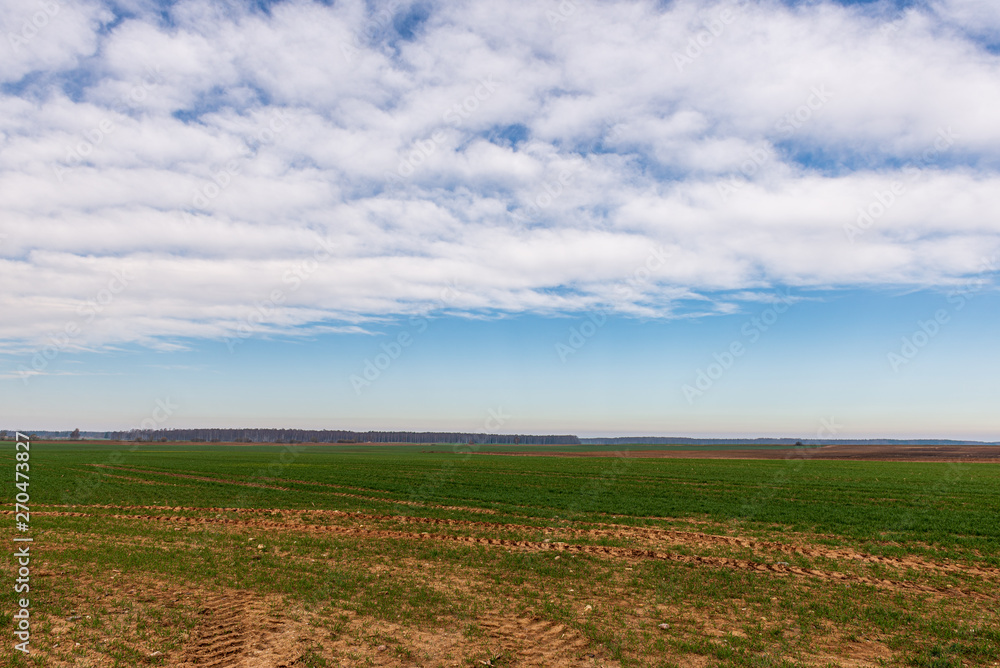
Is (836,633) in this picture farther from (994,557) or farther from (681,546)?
(994,557)

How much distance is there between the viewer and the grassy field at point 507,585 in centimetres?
1045

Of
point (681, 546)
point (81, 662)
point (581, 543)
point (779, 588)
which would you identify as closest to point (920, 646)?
point (779, 588)

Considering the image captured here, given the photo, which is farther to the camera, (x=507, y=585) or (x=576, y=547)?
(x=576, y=547)

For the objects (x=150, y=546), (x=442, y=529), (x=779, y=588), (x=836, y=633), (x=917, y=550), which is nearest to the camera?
(x=836, y=633)

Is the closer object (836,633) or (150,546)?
(836,633)

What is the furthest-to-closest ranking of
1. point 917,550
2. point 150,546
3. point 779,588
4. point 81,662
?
point 917,550 < point 150,546 < point 779,588 < point 81,662

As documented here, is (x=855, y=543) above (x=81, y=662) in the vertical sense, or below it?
below

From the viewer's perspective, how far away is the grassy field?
10.5m

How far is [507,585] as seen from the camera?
15086 millimetres

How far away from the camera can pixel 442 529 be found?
24.2 meters

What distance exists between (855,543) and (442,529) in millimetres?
18146

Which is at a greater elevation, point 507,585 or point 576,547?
point 507,585

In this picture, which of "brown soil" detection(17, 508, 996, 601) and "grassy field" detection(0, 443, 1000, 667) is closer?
"grassy field" detection(0, 443, 1000, 667)

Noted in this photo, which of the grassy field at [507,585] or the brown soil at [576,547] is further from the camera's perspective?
the brown soil at [576,547]
